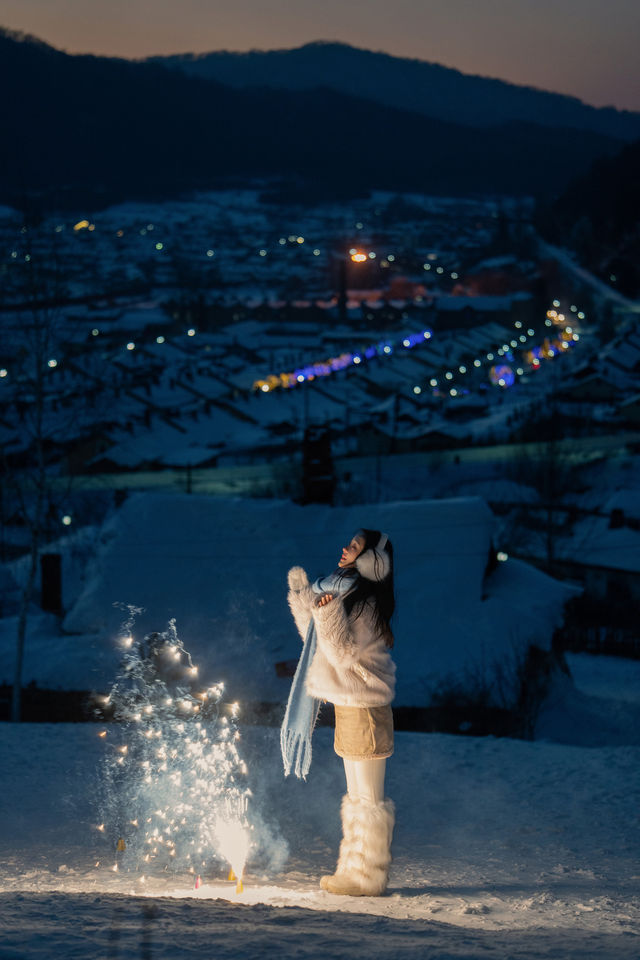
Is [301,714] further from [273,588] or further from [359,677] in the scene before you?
[273,588]

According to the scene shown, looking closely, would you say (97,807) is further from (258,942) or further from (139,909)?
(258,942)

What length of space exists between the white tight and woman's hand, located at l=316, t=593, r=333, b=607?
0.87m

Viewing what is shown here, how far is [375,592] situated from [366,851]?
1.33m

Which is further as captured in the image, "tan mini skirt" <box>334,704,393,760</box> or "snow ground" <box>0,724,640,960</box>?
"tan mini skirt" <box>334,704,393,760</box>

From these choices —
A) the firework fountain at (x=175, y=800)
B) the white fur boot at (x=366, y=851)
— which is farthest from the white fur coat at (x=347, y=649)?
the firework fountain at (x=175, y=800)

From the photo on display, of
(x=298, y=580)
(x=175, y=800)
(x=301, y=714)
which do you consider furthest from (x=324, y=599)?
(x=175, y=800)

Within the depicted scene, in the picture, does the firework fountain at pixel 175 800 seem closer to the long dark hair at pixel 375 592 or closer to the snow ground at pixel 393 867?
the snow ground at pixel 393 867

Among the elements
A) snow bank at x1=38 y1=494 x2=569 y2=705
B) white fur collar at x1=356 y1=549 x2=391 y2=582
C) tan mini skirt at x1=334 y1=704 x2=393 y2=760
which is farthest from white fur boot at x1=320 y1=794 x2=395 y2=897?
snow bank at x1=38 y1=494 x2=569 y2=705

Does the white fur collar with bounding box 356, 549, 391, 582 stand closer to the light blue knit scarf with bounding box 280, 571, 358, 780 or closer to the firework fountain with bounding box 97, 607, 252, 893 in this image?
the light blue knit scarf with bounding box 280, 571, 358, 780

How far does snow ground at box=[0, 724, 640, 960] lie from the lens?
395 cm

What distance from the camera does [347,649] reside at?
4828mm

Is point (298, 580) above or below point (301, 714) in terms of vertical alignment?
above

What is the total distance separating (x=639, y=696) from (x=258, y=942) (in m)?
13.3

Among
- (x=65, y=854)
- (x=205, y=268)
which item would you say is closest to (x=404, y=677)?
(x=65, y=854)
